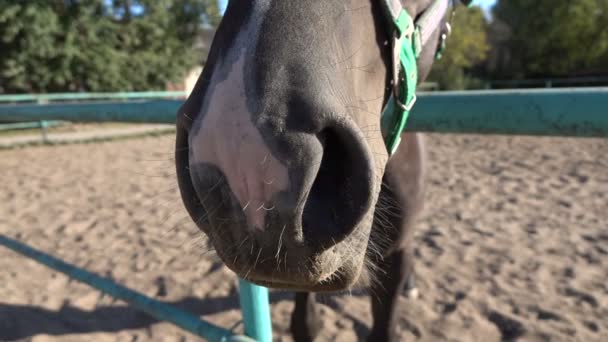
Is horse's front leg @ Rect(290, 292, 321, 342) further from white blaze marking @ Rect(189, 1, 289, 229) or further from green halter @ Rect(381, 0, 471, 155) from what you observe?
white blaze marking @ Rect(189, 1, 289, 229)

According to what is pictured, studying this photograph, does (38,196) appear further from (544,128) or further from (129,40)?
(129,40)

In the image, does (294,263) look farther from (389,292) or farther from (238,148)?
(389,292)

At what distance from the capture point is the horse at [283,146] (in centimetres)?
66

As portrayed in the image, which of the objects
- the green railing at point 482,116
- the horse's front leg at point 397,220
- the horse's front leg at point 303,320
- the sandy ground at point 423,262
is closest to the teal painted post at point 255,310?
the green railing at point 482,116

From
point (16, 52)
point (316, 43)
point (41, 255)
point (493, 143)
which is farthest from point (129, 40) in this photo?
point (316, 43)

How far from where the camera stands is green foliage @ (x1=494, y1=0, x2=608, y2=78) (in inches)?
972

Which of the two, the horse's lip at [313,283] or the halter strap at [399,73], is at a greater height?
the halter strap at [399,73]

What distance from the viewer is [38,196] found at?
5.07 meters

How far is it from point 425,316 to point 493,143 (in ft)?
19.7

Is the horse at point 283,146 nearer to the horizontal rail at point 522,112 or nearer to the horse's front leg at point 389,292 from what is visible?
the horizontal rail at point 522,112

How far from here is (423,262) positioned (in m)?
3.10

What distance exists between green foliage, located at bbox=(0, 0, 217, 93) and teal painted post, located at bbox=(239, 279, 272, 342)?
1402 cm

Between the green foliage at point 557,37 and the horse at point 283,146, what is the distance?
97.8ft

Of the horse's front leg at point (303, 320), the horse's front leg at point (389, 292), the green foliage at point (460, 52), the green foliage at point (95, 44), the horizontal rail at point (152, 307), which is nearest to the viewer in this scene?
the horizontal rail at point (152, 307)
